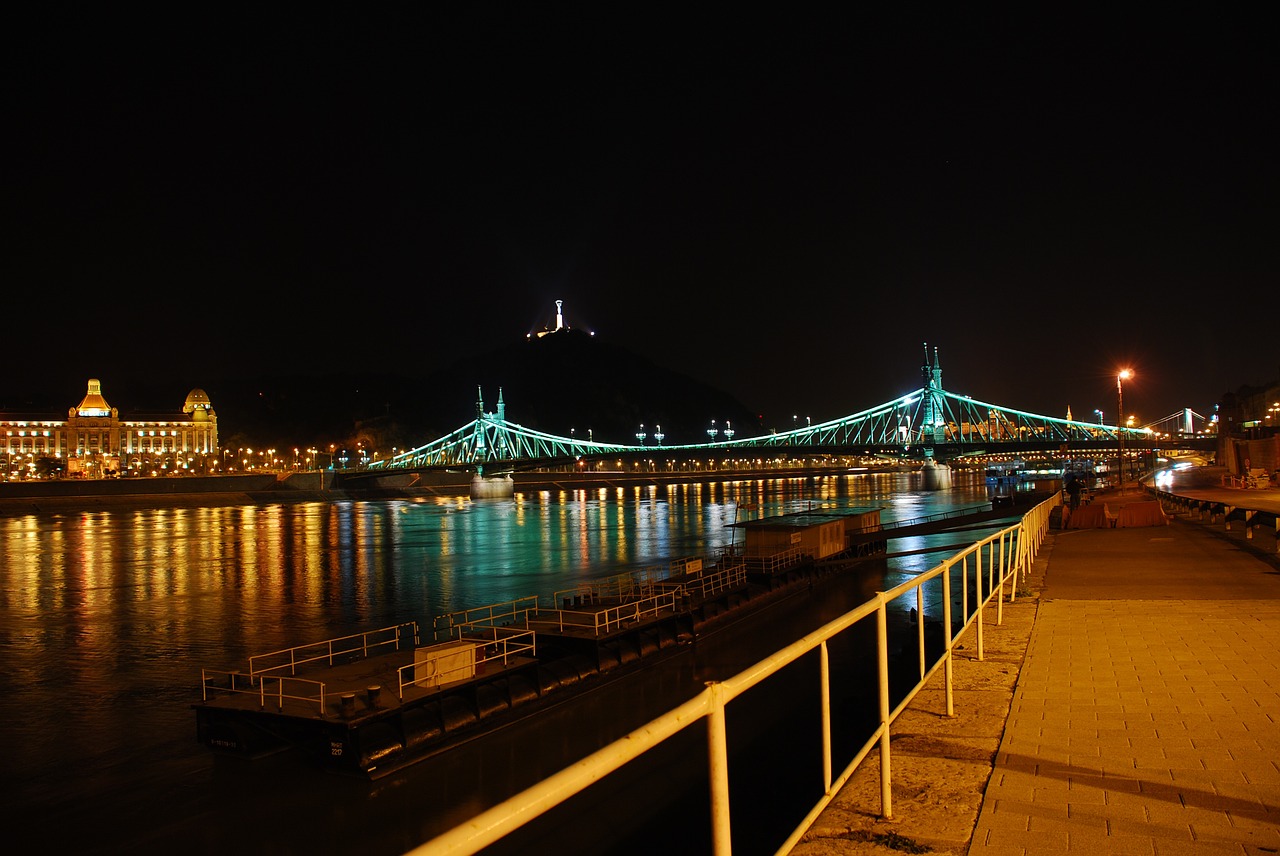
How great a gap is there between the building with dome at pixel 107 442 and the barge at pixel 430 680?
139 m

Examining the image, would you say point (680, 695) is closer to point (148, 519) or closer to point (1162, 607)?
point (1162, 607)

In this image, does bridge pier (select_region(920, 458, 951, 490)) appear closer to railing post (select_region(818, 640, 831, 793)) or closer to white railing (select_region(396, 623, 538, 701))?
white railing (select_region(396, 623, 538, 701))

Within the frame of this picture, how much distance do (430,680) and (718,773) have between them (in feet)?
49.7

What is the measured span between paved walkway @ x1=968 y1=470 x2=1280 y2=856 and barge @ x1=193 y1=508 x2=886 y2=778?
10.2 meters

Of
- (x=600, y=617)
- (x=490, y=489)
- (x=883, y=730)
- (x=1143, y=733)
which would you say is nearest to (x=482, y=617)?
(x=600, y=617)

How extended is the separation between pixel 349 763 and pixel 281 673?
6.60 meters

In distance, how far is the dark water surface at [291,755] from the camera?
1316cm

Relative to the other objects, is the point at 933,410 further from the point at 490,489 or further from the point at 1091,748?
the point at 1091,748

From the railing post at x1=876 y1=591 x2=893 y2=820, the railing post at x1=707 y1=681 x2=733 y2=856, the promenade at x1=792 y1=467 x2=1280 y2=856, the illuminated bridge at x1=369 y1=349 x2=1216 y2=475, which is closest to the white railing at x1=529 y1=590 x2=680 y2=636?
the promenade at x1=792 y1=467 x2=1280 y2=856

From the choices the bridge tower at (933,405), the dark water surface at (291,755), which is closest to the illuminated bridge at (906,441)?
the bridge tower at (933,405)

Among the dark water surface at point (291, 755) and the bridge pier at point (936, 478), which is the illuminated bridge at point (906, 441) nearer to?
the bridge pier at point (936, 478)

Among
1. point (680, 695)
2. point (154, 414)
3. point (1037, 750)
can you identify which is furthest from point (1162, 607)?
point (154, 414)

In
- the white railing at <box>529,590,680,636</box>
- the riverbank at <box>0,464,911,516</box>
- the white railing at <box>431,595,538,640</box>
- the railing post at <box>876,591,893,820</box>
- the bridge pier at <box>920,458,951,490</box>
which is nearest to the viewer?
the railing post at <box>876,591,893,820</box>

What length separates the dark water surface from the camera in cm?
1316
